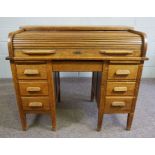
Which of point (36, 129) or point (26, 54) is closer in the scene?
point (26, 54)

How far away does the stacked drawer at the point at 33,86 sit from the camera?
1.20 meters

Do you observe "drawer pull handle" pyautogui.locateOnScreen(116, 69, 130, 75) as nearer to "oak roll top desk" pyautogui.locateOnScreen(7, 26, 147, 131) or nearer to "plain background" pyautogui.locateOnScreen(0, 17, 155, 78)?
"oak roll top desk" pyautogui.locateOnScreen(7, 26, 147, 131)

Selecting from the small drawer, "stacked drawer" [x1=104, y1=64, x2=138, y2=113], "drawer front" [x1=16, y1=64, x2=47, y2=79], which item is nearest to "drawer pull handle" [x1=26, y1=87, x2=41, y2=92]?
"drawer front" [x1=16, y1=64, x2=47, y2=79]

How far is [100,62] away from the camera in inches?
47.0

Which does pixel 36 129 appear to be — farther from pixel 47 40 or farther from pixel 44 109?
pixel 47 40

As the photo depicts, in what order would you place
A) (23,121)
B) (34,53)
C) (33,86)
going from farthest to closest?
(23,121), (33,86), (34,53)

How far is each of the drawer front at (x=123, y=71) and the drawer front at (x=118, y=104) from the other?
21 cm

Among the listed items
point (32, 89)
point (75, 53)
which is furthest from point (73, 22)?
point (32, 89)

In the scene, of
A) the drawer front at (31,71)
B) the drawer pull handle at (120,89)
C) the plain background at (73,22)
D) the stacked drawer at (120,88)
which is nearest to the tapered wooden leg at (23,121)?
the drawer front at (31,71)

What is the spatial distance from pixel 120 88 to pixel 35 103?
72 centimetres

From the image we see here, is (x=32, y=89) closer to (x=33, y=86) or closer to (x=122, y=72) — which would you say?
(x=33, y=86)

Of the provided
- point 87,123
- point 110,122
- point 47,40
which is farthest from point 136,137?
point 47,40

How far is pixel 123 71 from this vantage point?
1.21 m

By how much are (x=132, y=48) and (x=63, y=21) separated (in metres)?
1.34
